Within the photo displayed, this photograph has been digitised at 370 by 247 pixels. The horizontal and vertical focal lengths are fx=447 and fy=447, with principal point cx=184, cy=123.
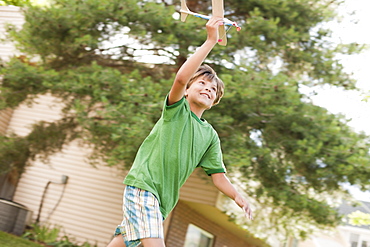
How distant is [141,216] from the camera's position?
2328mm

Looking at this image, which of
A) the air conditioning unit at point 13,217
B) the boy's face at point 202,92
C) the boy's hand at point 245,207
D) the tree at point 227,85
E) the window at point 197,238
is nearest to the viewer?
the boy's hand at point 245,207

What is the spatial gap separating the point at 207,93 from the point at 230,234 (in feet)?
41.9

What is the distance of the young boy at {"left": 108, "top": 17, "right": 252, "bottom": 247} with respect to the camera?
7.51 feet

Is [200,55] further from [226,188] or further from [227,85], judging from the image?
[227,85]

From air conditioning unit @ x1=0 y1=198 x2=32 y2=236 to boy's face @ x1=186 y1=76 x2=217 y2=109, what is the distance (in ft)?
26.7

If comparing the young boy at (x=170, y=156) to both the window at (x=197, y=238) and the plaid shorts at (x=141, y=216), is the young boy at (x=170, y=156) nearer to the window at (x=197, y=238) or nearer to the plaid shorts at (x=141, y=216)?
the plaid shorts at (x=141, y=216)

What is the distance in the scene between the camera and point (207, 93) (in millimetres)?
2584

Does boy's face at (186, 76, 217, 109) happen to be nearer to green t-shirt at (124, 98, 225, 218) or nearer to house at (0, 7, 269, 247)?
green t-shirt at (124, 98, 225, 218)

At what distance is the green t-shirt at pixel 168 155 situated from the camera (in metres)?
2.40

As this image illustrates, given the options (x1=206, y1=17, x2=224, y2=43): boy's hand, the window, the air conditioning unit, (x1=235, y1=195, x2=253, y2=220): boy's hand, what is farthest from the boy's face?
the window

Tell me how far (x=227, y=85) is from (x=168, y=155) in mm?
4031

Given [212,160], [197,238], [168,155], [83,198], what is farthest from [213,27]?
[197,238]

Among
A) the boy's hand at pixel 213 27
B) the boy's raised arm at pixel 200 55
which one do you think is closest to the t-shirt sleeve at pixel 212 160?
the boy's raised arm at pixel 200 55

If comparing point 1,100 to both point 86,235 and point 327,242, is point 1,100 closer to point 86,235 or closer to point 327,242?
point 86,235
